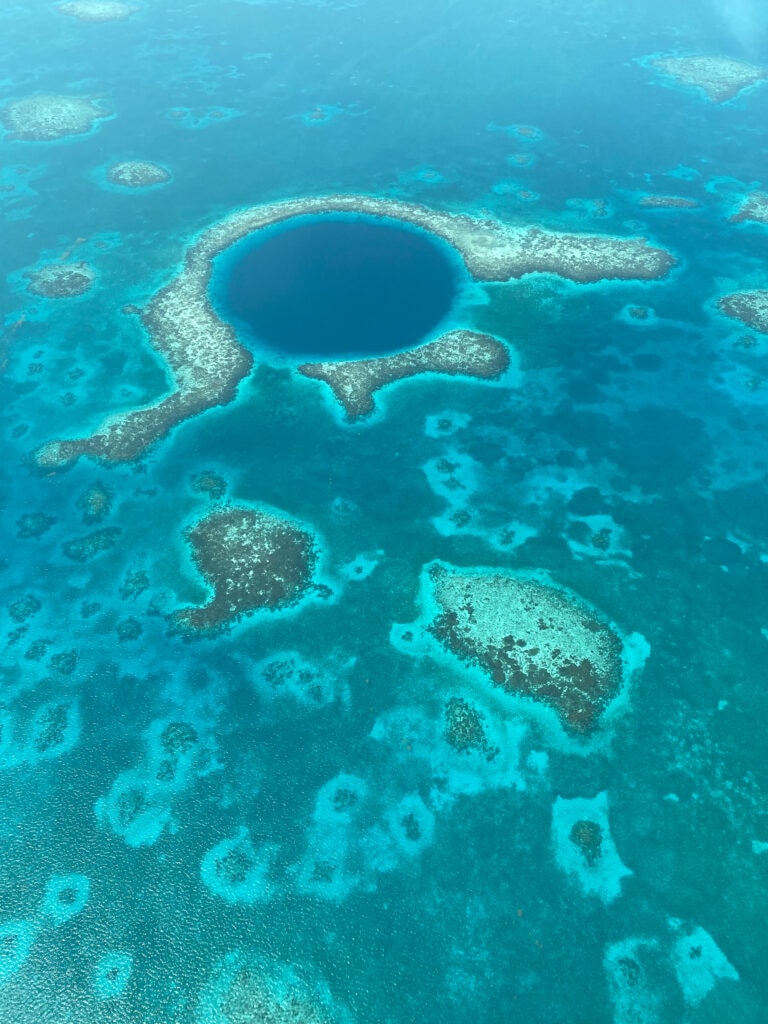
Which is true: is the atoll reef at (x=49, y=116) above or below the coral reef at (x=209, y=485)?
above

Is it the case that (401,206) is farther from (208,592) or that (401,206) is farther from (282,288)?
(208,592)

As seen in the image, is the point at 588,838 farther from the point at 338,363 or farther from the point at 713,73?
the point at 713,73

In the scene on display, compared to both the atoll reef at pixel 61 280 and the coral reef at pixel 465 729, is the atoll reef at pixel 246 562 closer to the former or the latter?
the coral reef at pixel 465 729

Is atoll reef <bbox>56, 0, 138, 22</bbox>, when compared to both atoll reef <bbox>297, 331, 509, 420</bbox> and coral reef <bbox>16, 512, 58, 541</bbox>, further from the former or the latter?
coral reef <bbox>16, 512, 58, 541</bbox>

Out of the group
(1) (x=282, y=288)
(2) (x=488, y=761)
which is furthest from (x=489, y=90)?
(2) (x=488, y=761)

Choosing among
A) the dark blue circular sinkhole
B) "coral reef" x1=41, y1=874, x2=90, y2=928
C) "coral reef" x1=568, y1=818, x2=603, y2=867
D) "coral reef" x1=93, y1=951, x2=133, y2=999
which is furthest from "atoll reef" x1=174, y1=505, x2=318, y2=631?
"coral reef" x1=568, y1=818, x2=603, y2=867

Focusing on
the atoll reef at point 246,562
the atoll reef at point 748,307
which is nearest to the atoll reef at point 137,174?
the atoll reef at point 246,562
